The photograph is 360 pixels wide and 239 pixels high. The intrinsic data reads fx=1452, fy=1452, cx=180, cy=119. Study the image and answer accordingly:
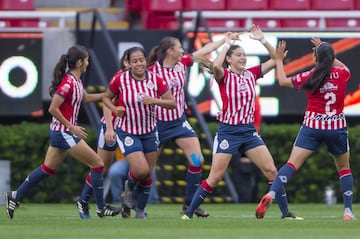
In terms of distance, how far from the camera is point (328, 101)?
632 inches

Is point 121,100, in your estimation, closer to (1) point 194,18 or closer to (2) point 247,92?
(2) point 247,92

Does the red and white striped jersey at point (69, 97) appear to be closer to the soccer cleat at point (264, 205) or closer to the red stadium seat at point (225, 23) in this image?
the soccer cleat at point (264, 205)

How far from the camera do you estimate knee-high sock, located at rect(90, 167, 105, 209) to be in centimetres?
1683

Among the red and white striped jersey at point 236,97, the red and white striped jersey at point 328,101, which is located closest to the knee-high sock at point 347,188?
the red and white striped jersey at point 328,101

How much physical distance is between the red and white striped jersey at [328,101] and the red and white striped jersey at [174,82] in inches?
87.6

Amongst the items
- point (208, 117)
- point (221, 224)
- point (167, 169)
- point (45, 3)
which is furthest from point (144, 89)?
point (45, 3)

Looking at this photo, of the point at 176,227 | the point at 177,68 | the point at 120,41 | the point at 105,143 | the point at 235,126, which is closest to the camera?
the point at 176,227

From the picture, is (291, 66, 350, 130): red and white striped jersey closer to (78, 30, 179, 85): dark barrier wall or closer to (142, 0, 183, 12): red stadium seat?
(78, 30, 179, 85): dark barrier wall

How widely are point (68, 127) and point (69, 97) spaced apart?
0.40 meters

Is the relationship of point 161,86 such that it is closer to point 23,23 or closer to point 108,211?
point 108,211

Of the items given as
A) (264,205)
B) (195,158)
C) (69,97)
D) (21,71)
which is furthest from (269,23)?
(264,205)

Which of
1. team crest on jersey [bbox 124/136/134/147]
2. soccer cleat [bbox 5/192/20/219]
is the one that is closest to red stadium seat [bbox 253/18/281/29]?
team crest on jersey [bbox 124/136/134/147]

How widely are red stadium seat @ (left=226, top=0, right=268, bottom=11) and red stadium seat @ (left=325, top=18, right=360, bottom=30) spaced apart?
131cm

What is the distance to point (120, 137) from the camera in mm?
16906
